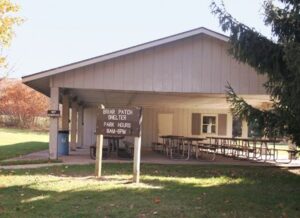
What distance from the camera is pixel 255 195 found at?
984cm

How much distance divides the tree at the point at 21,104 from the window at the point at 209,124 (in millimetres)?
28698

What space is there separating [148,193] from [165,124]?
1900 cm

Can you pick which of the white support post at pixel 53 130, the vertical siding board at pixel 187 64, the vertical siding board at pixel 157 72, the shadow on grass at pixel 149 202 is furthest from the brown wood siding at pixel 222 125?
the shadow on grass at pixel 149 202

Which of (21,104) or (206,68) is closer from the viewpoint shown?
(206,68)

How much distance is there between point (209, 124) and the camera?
29.2m

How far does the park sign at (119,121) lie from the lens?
11891 mm

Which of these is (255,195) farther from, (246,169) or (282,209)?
(246,169)

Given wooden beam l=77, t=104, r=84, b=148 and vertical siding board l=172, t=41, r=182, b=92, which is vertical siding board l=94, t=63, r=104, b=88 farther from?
wooden beam l=77, t=104, r=84, b=148

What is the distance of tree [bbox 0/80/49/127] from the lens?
53125 millimetres

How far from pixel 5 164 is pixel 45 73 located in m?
3.20

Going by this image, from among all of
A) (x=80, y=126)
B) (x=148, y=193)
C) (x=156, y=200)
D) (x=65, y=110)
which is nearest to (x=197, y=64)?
(x=65, y=110)

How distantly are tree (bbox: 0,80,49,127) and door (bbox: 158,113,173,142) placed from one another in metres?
27.9

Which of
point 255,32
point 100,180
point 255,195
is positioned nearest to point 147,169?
point 100,180

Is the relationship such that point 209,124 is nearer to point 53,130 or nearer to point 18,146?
point 18,146
